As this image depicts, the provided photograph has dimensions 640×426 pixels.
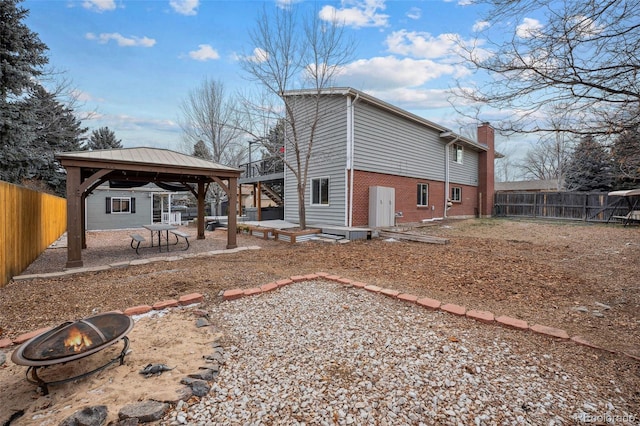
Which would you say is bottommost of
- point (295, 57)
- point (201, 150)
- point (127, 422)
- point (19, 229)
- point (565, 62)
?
point (127, 422)

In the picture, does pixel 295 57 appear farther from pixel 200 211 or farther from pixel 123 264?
pixel 123 264

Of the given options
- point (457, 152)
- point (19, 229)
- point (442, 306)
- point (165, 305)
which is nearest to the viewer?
point (442, 306)

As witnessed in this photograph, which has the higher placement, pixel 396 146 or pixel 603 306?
pixel 396 146

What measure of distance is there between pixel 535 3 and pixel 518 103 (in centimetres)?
103

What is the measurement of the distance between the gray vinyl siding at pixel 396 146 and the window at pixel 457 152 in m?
0.43

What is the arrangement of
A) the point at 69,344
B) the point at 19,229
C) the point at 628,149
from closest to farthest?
1. the point at 69,344
2. the point at 628,149
3. the point at 19,229

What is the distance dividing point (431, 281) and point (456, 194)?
14.3 metres

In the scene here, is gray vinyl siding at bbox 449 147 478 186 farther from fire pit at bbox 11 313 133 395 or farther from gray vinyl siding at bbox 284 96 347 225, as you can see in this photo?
fire pit at bbox 11 313 133 395

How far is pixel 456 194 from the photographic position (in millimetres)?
17859

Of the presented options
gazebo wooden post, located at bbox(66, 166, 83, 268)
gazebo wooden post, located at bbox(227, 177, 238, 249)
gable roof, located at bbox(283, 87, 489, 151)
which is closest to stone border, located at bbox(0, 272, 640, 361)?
gazebo wooden post, located at bbox(66, 166, 83, 268)

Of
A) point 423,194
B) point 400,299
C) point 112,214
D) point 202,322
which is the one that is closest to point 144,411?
point 202,322

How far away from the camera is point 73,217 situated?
6.23m

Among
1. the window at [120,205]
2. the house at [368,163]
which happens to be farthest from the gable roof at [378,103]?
the window at [120,205]

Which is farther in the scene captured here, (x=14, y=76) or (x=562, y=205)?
(x=562, y=205)
